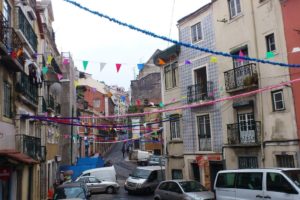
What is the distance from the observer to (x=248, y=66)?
62.1ft

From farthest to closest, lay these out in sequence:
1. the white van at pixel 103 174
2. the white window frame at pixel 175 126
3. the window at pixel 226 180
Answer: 1. the white van at pixel 103 174
2. the white window frame at pixel 175 126
3. the window at pixel 226 180

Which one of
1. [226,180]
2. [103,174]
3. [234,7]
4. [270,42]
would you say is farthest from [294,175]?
[103,174]

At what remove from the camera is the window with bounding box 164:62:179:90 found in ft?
83.5

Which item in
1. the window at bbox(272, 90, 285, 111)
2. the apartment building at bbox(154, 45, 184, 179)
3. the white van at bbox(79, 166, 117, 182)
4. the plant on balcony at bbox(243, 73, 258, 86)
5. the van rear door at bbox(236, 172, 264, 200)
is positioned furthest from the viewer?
the white van at bbox(79, 166, 117, 182)

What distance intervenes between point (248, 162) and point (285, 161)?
244 cm

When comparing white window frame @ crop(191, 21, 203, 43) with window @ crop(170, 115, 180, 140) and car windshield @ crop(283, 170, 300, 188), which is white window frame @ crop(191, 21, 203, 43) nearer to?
window @ crop(170, 115, 180, 140)

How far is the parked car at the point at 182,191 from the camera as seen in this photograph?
53.3 ft

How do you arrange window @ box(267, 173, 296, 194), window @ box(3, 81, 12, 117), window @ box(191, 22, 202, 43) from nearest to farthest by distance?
window @ box(267, 173, 296, 194)
window @ box(3, 81, 12, 117)
window @ box(191, 22, 202, 43)

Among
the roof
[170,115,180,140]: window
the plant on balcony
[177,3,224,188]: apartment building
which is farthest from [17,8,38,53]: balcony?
the plant on balcony

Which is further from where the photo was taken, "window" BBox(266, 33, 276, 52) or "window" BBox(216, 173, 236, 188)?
"window" BBox(266, 33, 276, 52)

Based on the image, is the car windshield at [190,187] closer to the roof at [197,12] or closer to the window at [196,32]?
the window at [196,32]

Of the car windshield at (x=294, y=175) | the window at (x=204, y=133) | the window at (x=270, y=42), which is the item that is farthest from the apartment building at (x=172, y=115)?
the car windshield at (x=294, y=175)

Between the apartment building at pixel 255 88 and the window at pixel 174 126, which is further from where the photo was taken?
the window at pixel 174 126

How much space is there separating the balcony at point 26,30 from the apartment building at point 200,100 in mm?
8816
